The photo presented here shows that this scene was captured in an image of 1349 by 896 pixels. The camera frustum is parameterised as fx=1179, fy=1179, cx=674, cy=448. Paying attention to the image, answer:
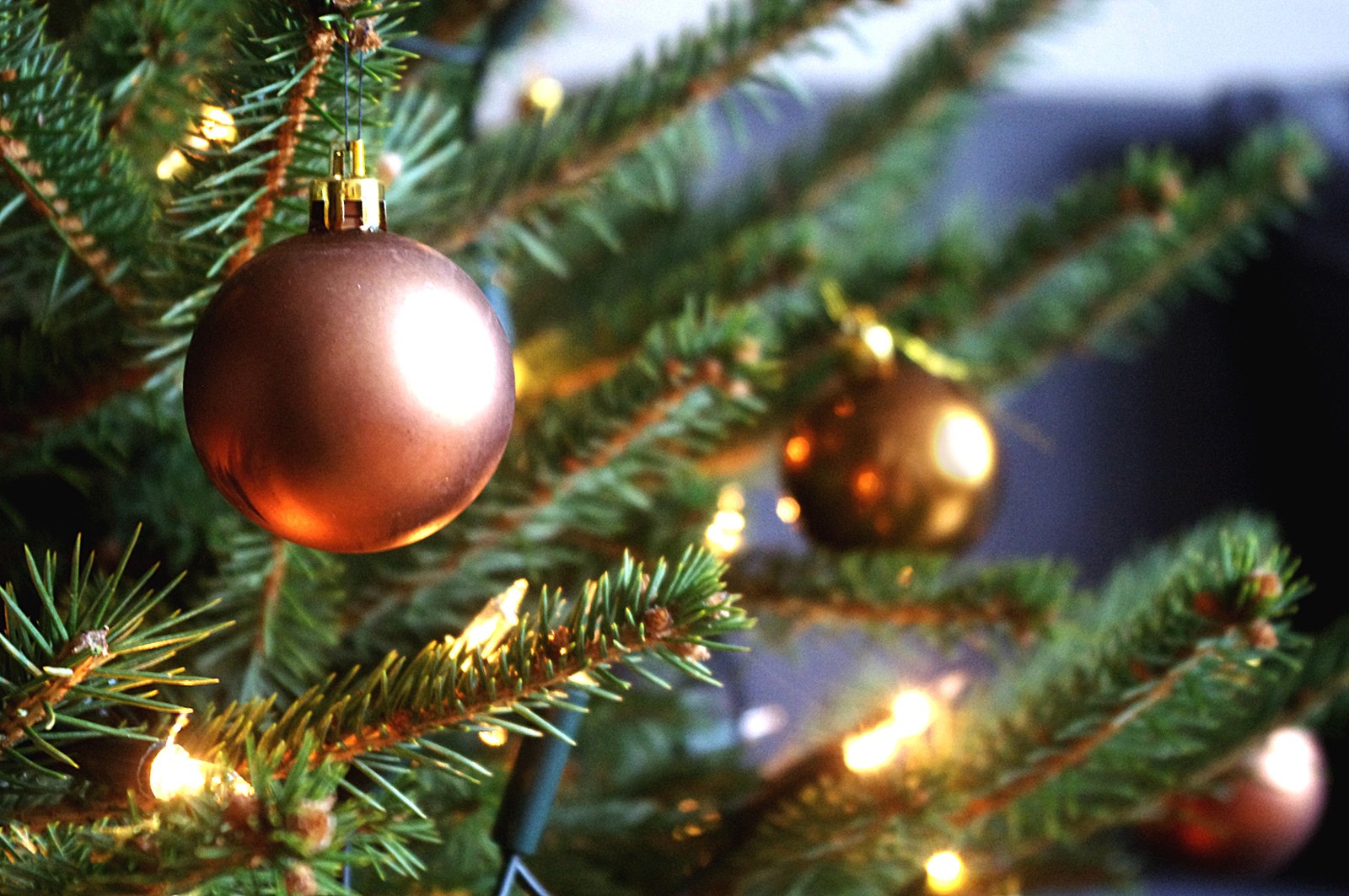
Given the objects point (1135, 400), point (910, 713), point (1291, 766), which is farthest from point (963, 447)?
point (1135, 400)

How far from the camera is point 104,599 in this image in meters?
0.26

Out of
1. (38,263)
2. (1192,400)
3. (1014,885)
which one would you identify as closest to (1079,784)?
(1014,885)

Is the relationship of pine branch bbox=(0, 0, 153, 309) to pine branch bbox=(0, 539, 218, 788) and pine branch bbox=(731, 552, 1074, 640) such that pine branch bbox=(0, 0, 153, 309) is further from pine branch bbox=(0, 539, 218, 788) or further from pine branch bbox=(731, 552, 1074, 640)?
pine branch bbox=(731, 552, 1074, 640)

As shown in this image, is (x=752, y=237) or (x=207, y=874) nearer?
(x=207, y=874)

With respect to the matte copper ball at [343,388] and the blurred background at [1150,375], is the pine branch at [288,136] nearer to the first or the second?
the matte copper ball at [343,388]

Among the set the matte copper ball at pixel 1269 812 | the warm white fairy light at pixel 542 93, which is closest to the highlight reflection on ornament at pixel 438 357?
the warm white fairy light at pixel 542 93

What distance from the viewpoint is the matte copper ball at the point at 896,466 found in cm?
51

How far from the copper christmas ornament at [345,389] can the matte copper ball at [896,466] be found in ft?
0.86

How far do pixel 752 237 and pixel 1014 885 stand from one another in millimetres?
304

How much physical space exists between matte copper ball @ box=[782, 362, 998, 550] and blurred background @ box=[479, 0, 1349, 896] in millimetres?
343

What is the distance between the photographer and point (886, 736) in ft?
1.39

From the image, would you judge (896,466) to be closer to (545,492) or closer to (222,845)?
(545,492)

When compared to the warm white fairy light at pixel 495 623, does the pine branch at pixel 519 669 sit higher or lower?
lower

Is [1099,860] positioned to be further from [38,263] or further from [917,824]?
[38,263]
